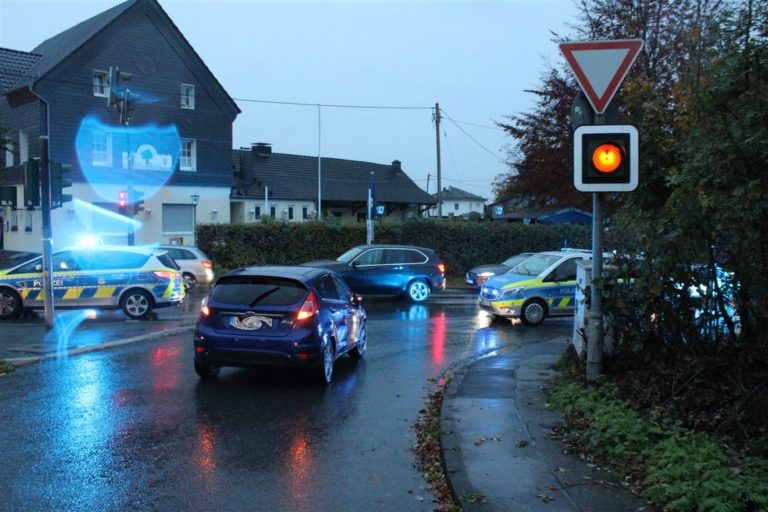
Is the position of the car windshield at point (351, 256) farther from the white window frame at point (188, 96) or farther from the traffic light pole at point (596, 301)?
the white window frame at point (188, 96)

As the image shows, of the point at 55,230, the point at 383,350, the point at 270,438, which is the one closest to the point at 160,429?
the point at 270,438

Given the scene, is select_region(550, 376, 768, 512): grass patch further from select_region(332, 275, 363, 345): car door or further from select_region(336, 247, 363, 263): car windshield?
select_region(336, 247, 363, 263): car windshield

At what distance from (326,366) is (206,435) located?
8.39 feet

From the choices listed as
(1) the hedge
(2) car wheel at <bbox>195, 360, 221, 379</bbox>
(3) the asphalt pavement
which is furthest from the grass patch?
(1) the hedge

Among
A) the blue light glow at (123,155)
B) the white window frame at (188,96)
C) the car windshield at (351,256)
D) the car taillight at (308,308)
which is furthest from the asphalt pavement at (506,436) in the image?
the white window frame at (188,96)

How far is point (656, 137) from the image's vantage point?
25.2 feet

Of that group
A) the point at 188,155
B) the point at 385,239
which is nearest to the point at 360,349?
the point at 385,239

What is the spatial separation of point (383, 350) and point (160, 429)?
19.0ft

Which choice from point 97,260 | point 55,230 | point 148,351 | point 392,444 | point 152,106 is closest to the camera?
point 392,444

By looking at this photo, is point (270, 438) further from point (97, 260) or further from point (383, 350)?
point (97, 260)

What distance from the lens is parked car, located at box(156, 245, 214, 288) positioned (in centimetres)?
2323

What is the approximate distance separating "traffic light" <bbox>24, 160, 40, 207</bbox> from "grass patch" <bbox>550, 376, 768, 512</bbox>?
10541mm

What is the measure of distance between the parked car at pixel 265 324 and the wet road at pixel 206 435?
420mm

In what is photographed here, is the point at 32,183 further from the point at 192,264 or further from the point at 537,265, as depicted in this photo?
the point at 537,265
